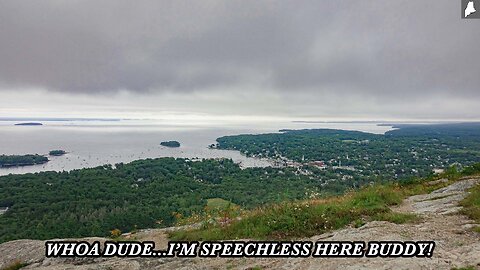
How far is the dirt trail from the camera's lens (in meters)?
4.98

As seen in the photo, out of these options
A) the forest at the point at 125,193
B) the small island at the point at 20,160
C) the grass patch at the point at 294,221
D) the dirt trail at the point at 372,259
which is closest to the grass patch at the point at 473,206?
the dirt trail at the point at 372,259

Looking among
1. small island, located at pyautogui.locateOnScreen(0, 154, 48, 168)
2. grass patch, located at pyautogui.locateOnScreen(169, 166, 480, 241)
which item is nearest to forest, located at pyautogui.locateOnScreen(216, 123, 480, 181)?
grass patch, located at pyautogui.locateOnScreen(169, 166, 480, 241)

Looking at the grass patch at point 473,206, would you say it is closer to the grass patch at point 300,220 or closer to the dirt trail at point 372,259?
the grass patch at point 300,220

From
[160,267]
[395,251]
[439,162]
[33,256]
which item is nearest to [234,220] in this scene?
[160,267]

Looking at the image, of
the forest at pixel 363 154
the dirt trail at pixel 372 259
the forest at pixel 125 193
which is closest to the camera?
the dirt trail at pixel 372 259

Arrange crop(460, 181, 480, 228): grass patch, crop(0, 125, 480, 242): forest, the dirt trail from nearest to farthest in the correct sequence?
the dirt trail → crop(460, 181, 480, 228): grass patch → crop(0, 125, 480, 242): forest

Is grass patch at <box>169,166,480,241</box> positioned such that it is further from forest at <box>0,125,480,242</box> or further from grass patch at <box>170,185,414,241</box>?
forest at <box>0,125,480,242</box>

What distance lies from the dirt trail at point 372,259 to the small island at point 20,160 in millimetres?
109242

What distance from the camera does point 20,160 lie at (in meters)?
98.3

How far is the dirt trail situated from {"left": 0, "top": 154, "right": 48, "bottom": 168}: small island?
109242mm

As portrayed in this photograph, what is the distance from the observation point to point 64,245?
773 cm

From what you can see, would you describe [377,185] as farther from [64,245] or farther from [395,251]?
[64,245]

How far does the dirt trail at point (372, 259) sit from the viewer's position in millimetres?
4977

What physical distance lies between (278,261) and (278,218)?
1.85 meters
